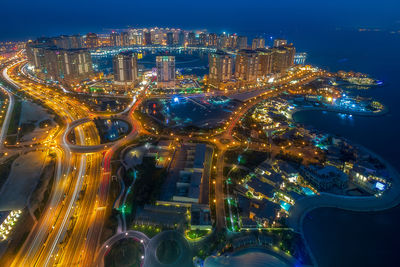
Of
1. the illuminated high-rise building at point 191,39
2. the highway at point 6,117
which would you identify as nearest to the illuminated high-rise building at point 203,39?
the illuminated high-rise building at point 191,39

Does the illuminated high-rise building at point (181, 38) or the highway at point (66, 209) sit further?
the illuminated high-rise building at point (181, 38)

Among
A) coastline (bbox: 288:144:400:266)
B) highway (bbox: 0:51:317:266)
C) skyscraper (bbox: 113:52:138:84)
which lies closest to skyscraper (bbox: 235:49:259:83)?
highway (bbox: 0:51:317:266)

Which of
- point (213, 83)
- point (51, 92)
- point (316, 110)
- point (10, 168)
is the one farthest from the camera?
point (213, 83)

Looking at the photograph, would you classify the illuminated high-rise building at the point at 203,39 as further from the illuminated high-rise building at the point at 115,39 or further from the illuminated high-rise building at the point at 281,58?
the illuminated high-rise building at the point at 281,58

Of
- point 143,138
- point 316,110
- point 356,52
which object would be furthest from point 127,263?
point 356,52

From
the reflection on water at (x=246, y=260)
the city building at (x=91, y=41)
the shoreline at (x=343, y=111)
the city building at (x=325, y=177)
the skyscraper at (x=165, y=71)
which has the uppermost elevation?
the city building at (x=91, y=41)

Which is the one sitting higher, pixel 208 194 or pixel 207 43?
pixel 207 43

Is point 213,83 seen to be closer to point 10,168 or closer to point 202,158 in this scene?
point 202,158
